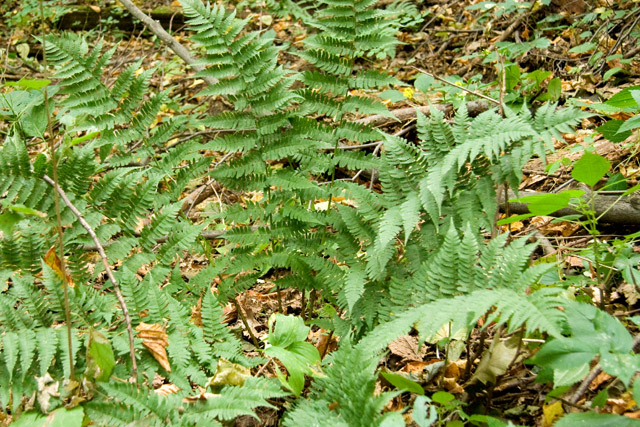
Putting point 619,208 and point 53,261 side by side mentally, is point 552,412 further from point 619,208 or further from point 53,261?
point 53,261

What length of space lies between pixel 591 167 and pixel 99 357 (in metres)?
2.01

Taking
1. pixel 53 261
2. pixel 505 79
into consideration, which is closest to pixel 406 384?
pixel 53 261

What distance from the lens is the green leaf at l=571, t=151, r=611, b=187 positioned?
6.77 feet

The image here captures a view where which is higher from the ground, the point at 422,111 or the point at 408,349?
the point at 422,111

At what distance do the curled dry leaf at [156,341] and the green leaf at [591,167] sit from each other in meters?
1.80

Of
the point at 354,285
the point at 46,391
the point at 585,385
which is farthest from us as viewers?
the point at 354,285

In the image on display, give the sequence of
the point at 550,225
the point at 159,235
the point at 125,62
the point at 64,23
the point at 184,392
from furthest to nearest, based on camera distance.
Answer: the point at 64,23 < the point at 125,62 < the point at 550,225 < the point at 159,235 < the point at 184,392

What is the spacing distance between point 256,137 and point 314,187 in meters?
0.42

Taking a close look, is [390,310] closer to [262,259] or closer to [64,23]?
[262,259]

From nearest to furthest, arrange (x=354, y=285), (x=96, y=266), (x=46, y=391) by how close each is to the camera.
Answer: (x=46, y=391), (x=354, y=285), (x=96, y=266)

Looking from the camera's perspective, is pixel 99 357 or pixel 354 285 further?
pixel 354 285

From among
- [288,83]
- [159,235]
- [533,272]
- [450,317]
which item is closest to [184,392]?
[159,235]

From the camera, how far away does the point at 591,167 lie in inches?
81.8

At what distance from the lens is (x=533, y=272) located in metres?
1.69
